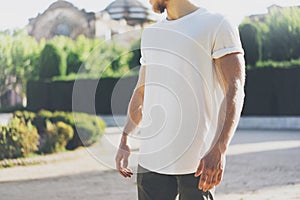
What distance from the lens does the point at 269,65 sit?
1145 cm

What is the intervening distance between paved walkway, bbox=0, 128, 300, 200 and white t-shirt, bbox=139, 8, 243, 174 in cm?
195

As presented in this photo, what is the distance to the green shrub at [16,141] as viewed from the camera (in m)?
6.42

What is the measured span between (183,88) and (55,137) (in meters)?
5.79

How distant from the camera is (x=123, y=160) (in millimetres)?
1647

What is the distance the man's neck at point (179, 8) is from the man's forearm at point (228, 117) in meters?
0.23

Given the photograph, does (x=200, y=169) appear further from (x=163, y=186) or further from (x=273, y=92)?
(x=273, y=92)

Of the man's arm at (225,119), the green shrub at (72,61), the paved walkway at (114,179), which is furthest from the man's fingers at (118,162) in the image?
the green shrub at (72,61)

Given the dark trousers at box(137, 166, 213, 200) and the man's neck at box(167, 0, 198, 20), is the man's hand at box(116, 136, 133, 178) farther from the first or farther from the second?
the man's neck at box(167, 0, 198, 20)

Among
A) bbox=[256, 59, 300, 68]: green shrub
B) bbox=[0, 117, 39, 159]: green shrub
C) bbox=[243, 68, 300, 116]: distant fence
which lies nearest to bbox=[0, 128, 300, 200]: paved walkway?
bbox=[0, 117, 39, 159]: green shrub

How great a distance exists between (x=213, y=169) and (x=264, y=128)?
1008 centimetres

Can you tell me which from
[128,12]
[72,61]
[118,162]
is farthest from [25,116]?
[72,61]

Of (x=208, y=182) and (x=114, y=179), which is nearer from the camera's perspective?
(x=208, y=182)

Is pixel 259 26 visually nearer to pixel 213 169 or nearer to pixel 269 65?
pixel 269 65

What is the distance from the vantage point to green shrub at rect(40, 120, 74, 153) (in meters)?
6.91
